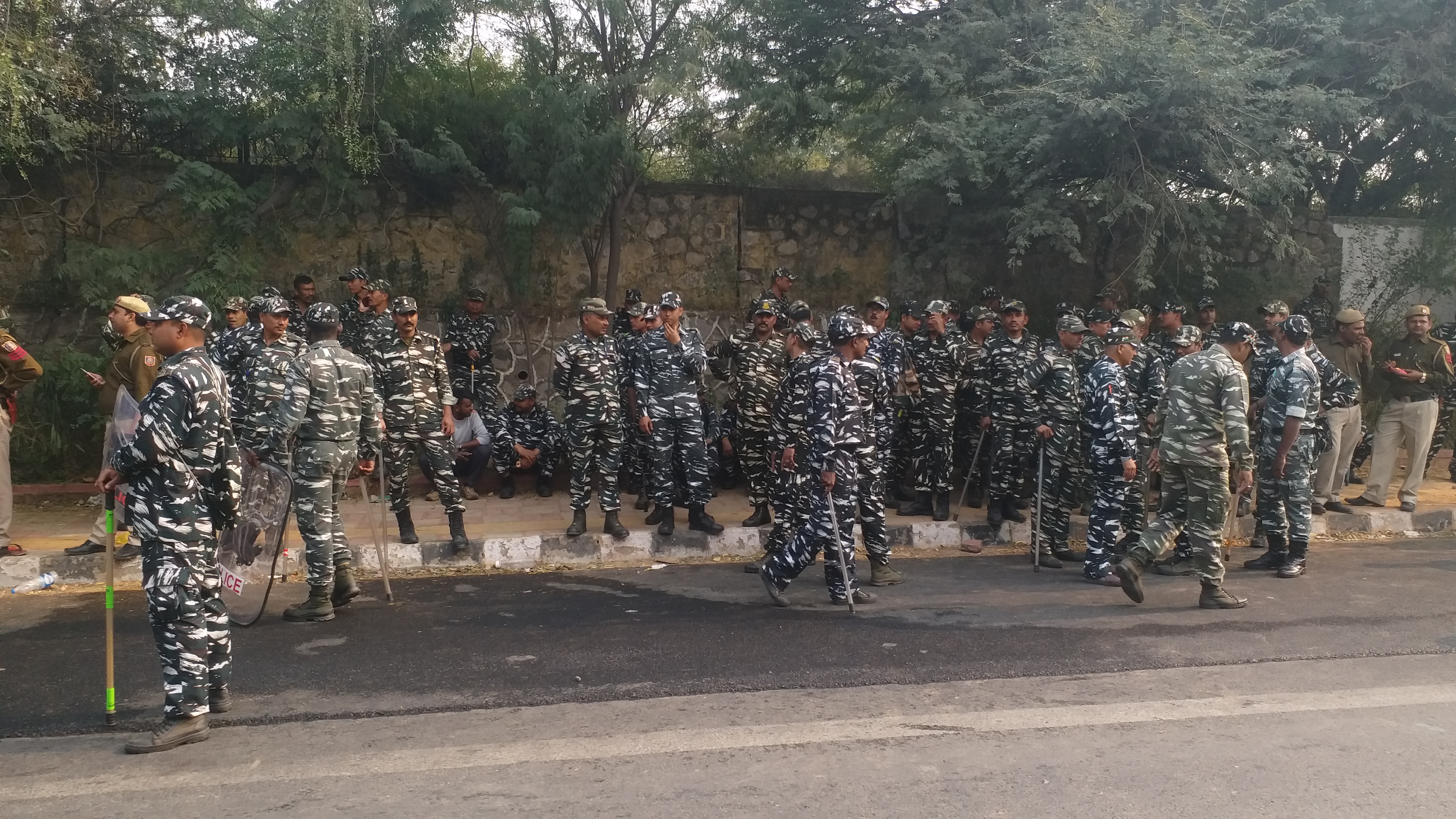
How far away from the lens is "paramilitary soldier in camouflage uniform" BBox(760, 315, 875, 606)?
6.80 metres

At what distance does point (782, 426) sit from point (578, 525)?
6.14 ft

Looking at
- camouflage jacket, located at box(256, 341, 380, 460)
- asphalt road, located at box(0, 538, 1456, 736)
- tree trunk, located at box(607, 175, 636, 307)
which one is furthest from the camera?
tree trunk, located at box(607, 175, 636, 307)

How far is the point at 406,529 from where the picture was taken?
8195 mm

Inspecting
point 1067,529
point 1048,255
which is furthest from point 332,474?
point 1048,255

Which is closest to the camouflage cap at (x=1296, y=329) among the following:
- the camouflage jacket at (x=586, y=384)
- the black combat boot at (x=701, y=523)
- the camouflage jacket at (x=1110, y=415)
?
the camouflage jacket at (x=1110, y=415)

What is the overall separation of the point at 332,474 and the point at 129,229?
6.19m

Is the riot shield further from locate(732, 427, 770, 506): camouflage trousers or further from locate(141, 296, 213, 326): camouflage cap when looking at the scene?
locate(732, 427, 770, 506): camouflage trousers

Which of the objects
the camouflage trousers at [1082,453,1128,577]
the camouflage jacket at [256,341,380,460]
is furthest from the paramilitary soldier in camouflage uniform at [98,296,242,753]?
the camouflage trousers at [1082,453,1128,577]

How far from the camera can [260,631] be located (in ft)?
20.5

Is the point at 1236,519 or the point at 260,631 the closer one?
the point at 260,631

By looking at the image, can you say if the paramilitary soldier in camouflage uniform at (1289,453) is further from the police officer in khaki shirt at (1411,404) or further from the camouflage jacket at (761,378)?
the camouflage jacket at (761,378)

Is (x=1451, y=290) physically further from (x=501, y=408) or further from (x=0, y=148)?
(x=0, y=148)

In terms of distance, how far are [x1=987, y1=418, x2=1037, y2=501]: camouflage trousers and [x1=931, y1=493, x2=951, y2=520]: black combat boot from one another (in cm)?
39

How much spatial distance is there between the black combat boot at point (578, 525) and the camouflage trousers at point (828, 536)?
6.55 ft
